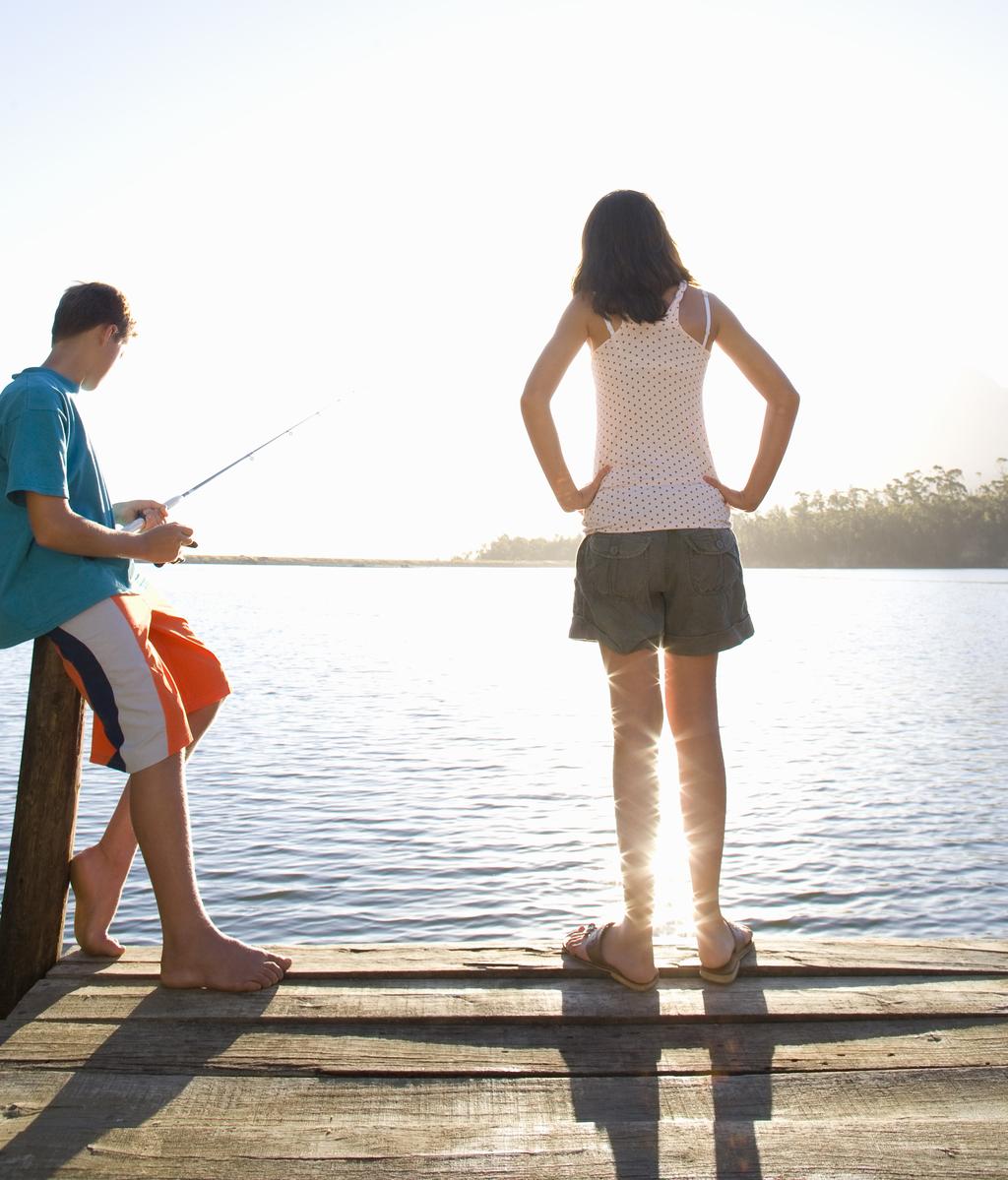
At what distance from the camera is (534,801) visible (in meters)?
9.84

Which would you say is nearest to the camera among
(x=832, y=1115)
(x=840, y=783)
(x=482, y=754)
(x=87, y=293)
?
(x=832, y=1115)

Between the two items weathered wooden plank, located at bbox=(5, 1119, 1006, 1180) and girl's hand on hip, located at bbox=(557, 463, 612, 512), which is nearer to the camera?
weathered wooden plank, located at bbox=(5, 1119, 1006, 1180)

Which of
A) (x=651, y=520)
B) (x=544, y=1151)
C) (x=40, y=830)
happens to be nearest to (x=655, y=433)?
(x=651, y=520)

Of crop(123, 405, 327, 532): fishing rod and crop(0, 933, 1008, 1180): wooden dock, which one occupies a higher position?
crop(123, 405, 327, 532): fishing rod

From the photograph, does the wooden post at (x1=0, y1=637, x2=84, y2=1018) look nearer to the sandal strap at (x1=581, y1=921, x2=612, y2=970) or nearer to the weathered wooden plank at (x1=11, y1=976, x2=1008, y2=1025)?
the weathered wooden plank at (x1=11, y1=976, x2=1008, y2=1025)

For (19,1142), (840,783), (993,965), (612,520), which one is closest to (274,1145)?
(19,1142)

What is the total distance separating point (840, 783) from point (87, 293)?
375 inches

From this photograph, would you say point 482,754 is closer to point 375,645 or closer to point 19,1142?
point 19,1142

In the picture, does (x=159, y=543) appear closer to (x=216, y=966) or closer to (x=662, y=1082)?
(x=216, y=966)

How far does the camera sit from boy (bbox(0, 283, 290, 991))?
8.69 feet

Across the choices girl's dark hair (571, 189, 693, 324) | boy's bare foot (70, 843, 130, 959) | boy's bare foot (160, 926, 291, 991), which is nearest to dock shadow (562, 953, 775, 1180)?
boy's bare foot (160, 926, 291, 991)

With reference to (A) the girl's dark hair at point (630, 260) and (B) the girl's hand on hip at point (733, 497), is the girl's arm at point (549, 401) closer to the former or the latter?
(A) the girl's dark hair at point (630, 260)

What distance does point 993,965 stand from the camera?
2.92 metres

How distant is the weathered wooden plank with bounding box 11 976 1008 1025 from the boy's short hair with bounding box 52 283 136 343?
5.30 ft
